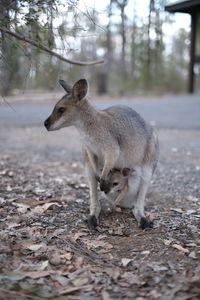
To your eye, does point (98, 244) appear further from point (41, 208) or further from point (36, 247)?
Answer: point (41, 208)

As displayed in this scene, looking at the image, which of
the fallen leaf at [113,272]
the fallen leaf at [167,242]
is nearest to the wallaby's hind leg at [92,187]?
the fallen leaf at [167,242]

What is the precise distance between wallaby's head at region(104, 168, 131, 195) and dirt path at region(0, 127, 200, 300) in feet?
0.88

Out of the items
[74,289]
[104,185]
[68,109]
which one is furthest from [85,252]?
[68,109]

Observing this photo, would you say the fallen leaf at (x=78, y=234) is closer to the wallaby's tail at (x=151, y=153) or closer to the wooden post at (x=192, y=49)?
the wallaby's tail at (x=151, y=153)

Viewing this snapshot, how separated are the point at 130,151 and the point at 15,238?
1232mm

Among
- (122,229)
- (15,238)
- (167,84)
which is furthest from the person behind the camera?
(167,84)

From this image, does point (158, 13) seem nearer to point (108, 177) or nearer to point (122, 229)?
point (108, 177)

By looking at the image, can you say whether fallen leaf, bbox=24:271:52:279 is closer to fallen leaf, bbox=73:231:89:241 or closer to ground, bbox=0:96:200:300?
ground, bbox=0:96:200:300

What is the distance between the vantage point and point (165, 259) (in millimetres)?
2779

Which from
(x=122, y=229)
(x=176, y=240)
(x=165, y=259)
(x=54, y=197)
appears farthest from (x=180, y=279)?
(x=54, y=197)

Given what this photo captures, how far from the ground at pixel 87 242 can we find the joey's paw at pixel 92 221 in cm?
5

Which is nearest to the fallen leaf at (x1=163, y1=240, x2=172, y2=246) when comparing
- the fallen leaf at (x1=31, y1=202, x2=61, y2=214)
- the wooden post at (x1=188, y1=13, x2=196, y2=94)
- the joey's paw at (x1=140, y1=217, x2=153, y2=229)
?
the joey's paw at (x1=140, y1=217, x2=153, y2=229)

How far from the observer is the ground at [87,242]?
2.37 metres

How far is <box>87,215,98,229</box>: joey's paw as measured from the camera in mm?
3376
